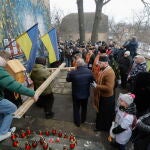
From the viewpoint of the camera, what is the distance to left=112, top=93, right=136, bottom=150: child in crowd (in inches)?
194

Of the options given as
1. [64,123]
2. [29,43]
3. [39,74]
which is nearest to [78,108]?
[64,123]

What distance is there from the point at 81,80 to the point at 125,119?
1.65 metres

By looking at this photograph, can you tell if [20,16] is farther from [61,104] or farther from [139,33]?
[139,33]

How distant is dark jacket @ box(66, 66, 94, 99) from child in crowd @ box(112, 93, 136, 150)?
1322 millimetres

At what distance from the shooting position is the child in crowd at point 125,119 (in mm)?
4930

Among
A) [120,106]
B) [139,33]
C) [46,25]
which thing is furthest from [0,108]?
[139,33]

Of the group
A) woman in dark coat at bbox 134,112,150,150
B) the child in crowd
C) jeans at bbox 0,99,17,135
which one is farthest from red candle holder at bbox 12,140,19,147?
woman in dark coat at bbox 134,112,150,150

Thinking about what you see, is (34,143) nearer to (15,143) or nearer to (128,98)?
(15,143)

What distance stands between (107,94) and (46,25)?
26.4 ft

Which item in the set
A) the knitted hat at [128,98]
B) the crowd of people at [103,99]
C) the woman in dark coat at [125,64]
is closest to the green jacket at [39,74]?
the crowd of people at [103,99]

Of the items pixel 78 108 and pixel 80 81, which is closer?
pixel 80 81

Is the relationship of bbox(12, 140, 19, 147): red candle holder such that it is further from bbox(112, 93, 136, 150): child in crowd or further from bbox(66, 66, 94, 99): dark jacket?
bbox(66, 66, 94, 99): dark jacket

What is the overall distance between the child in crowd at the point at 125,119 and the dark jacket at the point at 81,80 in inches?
52.1

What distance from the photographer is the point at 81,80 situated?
6125mm
